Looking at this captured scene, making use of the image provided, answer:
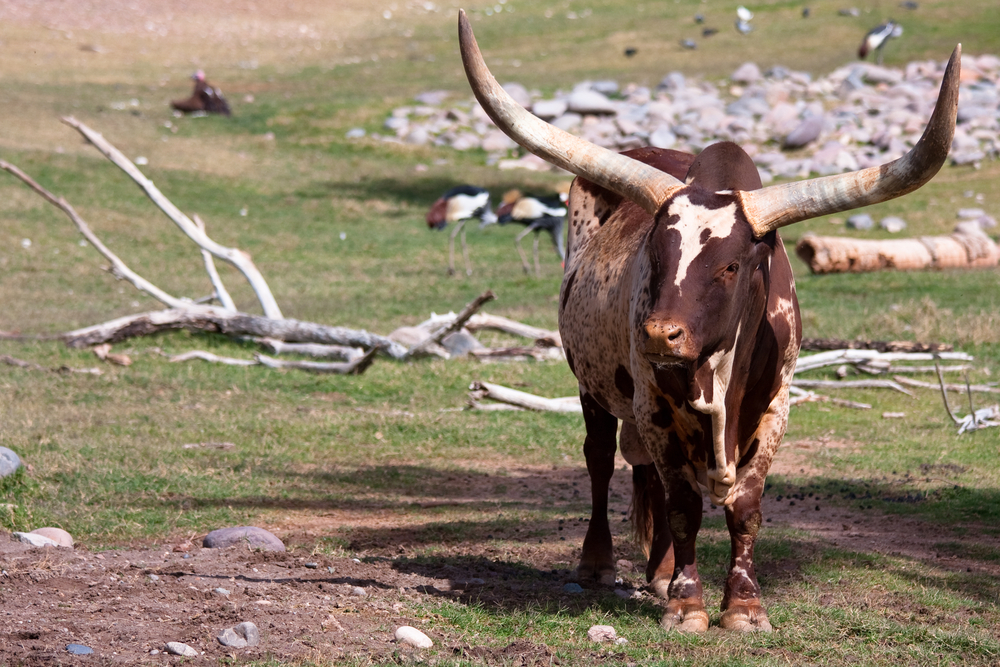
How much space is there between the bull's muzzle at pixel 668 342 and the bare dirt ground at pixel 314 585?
1.35 m

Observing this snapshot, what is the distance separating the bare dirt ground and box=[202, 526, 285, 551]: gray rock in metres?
0.09

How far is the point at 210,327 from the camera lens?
41.2 ft

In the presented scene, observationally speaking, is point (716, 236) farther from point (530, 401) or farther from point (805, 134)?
point (805, 134)

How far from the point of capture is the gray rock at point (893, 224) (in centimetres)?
2134

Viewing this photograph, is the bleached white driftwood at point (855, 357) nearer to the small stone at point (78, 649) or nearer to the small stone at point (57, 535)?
the small stone at point (57, 535)

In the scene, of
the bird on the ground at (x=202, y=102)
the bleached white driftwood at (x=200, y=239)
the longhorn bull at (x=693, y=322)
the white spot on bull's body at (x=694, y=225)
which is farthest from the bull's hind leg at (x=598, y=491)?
the bird on the ground at (x=202, y=102)

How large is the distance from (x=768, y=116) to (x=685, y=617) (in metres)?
26.5

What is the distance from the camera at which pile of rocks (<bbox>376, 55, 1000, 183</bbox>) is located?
88.0ft

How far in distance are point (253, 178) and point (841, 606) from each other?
2256 cm

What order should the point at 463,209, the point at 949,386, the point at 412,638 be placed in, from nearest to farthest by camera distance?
the point at 412,638
the point at 949,386
the point at 463,209

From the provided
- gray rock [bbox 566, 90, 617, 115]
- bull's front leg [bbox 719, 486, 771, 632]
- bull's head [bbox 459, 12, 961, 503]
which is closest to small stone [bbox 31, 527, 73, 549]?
bull's head [bbox 459, 12, 961, 503]

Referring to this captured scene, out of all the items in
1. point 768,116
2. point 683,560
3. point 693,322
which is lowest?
point 683,560

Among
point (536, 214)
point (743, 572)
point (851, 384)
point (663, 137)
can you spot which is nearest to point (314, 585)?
point (743, 572)

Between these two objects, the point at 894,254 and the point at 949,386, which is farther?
the point at 894,254
